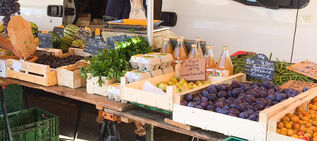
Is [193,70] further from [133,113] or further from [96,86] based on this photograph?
[96,86]

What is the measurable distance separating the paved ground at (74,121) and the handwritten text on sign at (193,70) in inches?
62.8

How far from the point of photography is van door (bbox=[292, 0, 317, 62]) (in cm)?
357

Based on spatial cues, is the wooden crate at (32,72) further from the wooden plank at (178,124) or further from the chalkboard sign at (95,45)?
the wooden plank at (178,124)

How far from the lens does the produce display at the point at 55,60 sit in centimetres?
329

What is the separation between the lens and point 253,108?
210 cm

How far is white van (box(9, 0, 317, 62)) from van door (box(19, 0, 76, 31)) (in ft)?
8.79

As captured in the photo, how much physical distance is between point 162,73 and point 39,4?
15.1ft

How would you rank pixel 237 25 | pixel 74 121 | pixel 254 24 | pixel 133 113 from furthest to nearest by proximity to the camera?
pixel 74 121 < pixel 237 25 < pixel 254 24 < pixel 133 113

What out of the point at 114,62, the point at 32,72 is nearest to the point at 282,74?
the point at 114,62

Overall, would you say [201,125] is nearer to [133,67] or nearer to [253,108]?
[253,108]

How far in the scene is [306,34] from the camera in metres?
3.66

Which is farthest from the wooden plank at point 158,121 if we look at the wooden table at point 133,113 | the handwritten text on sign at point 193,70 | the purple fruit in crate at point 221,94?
the handwritten text on sign at point 193,70

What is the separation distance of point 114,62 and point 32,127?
4.24 ft

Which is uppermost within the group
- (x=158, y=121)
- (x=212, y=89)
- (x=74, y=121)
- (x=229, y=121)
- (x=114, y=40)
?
(x=114, y=40)
